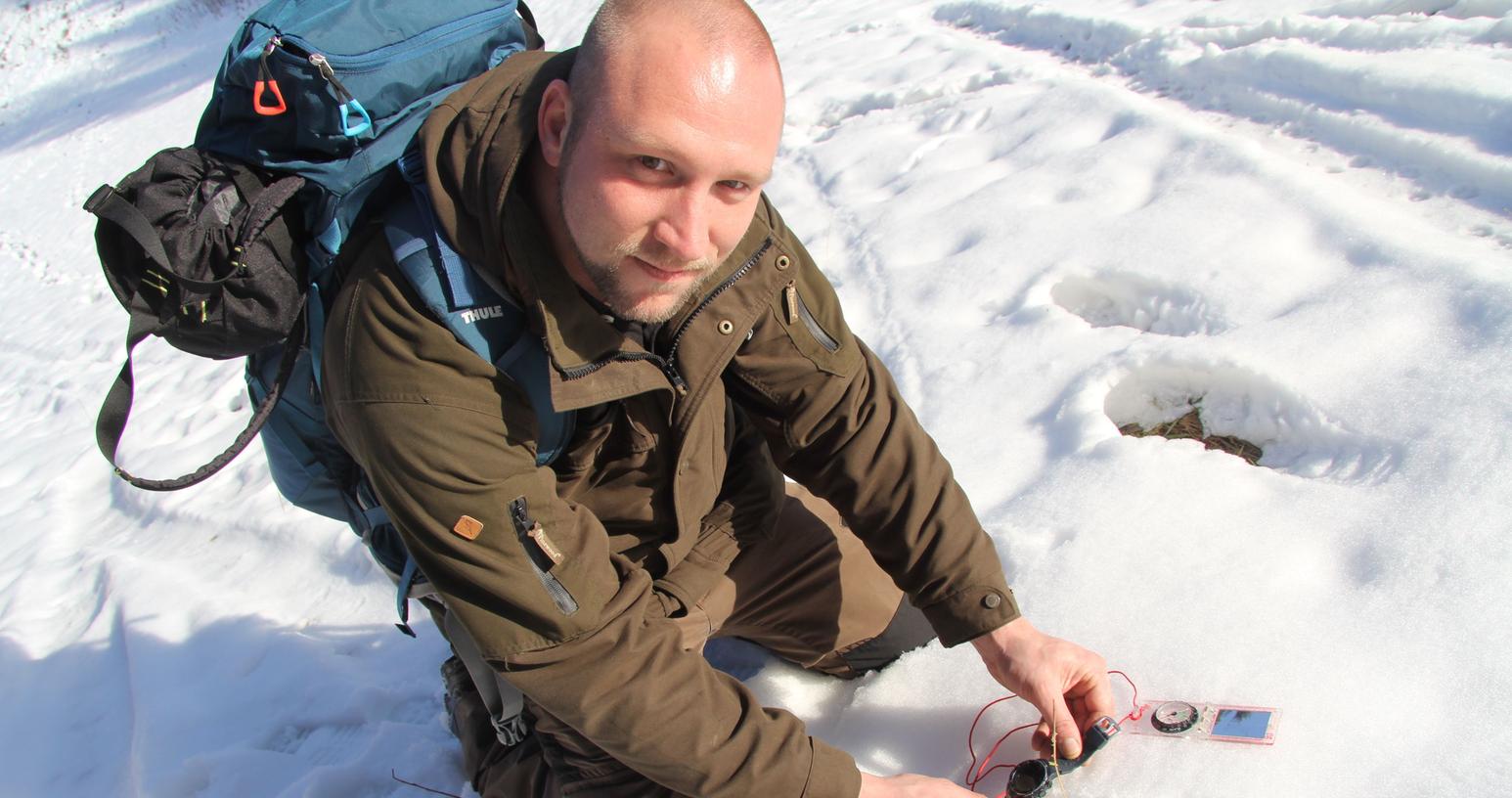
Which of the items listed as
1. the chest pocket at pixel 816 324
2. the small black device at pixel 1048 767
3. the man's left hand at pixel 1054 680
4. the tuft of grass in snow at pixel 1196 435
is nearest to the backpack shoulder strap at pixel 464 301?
the chest pocket at pixel 816 324

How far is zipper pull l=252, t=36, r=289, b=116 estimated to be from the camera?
1729 mm

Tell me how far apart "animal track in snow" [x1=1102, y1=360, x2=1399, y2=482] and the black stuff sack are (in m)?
2.25

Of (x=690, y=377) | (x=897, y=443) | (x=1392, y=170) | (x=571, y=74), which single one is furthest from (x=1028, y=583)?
(x=1392, y=170)

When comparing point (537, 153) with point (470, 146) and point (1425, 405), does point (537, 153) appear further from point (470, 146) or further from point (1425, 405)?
point (1425, 405)

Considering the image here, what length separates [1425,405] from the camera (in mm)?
2422

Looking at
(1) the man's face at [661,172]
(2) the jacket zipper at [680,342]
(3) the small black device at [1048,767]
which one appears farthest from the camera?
(3) the small black device at [1048,767]

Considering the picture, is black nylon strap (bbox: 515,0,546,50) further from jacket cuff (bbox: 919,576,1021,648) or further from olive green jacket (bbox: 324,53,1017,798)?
jacket cuff (bbox: 919,576,1021,648)

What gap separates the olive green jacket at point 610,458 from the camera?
159cm

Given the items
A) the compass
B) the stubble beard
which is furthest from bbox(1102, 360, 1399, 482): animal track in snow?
the stubble beard

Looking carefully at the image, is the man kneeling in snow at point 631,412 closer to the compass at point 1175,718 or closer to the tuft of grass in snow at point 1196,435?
the compass at point 1175,718

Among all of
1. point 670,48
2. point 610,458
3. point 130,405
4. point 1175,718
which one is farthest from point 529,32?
point 1175,718

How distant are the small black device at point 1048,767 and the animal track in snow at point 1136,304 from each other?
1.49 meters

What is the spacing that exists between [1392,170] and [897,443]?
2376 millimetres

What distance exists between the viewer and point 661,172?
162cm
